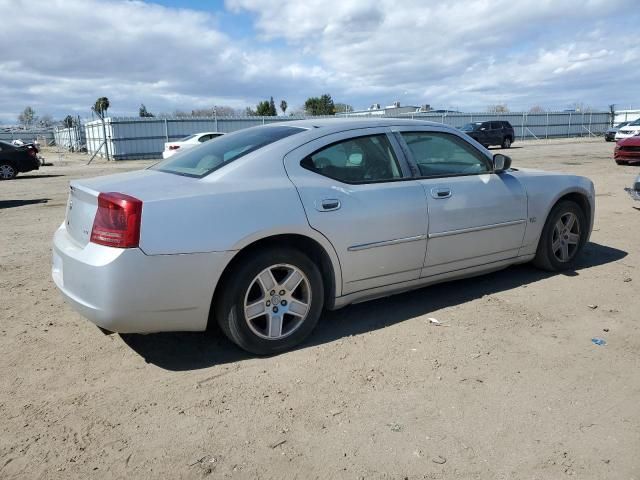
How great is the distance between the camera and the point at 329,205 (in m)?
3.66

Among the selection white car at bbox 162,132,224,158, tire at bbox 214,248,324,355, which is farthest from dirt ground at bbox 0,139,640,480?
white car at bbox 162,132,224,158

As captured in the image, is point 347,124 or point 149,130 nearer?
point 347,124

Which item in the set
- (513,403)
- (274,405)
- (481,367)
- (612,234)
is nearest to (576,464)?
(513,403)

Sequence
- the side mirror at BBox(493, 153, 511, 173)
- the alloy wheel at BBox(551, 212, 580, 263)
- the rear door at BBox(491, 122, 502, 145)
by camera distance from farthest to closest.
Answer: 1. the rear door at BBox(491, 122, 502, 145)
2. the alloy wheel at BBox(551, 212, 580, 263)
3. the side mirror at BBox(493, 153, 511, 173)

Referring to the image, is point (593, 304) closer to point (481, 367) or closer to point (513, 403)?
point (481, 367)

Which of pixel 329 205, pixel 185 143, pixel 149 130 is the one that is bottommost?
pixel 329 205

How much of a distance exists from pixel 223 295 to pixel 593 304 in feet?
10.2

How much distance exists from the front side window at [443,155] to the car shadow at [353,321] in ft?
3.56

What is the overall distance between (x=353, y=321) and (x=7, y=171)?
17660mm

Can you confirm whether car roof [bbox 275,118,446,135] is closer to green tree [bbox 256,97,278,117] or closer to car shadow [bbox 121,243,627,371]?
car shadow [bbox 121,243,627,371]

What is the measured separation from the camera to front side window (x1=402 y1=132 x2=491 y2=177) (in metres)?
4.30

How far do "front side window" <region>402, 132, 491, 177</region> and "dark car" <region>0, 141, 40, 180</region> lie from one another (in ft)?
57.4

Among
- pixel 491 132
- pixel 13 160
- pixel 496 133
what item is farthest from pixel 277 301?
pixel 496 133

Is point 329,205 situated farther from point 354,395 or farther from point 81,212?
point 81,212
